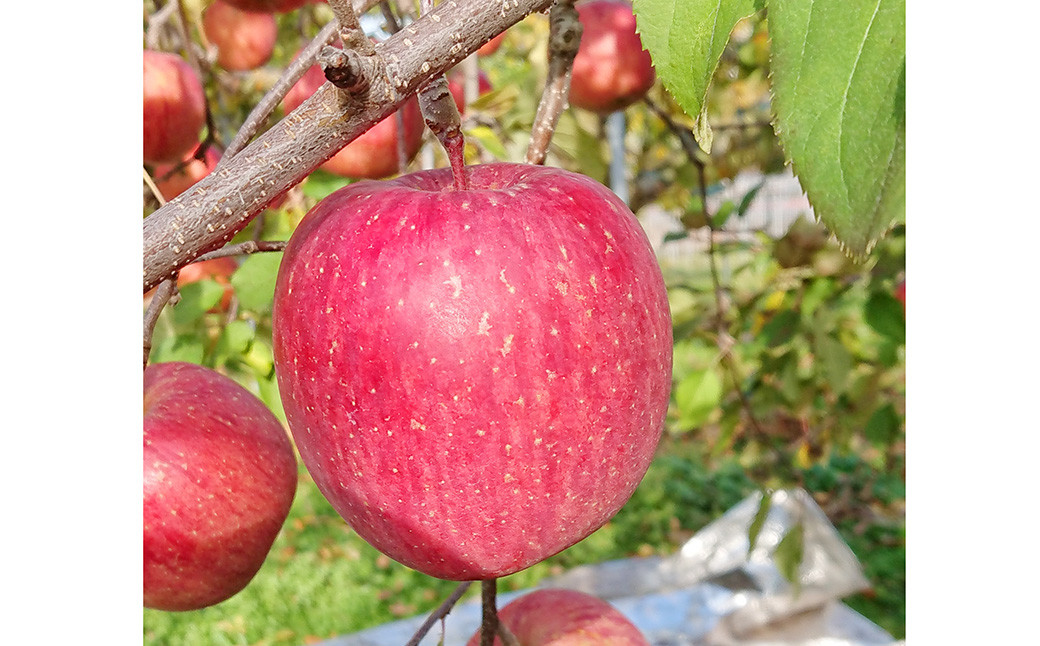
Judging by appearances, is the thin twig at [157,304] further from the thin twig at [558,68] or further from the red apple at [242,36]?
the red apple at [242,36]

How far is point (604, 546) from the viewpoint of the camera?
282 centimetres

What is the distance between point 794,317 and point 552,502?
1.19 metres

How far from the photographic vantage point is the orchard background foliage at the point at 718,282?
1.23ft

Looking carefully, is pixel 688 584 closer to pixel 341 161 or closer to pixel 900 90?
pixel 341 161

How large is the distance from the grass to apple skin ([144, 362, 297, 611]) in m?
1.71

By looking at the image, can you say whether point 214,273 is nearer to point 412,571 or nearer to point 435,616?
point 435,616

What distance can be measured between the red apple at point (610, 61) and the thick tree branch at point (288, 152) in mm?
945

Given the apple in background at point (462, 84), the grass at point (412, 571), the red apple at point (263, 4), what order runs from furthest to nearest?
the grass at point (412, 571) → the apple in background at point (462, 84) → the red apple at point (263, 4)

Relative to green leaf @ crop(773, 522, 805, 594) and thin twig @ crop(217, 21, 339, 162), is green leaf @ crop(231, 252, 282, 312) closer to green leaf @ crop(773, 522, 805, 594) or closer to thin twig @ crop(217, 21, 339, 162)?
thin twig @ crop(217, 21, 339, 162)

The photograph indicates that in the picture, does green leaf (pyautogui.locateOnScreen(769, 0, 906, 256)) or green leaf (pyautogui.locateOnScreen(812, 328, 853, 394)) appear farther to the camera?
green leaf (pyautogui.locateOnScreen(812, 328, 853, 394))

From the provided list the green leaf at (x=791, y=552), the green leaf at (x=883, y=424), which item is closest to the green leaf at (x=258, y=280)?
the green leaf at (x=791, y=552)

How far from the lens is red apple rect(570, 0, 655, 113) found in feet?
4.22

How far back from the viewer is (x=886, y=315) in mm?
1271

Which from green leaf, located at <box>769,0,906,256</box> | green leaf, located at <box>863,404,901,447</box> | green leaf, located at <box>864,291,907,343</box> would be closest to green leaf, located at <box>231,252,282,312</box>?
green leaf, located at <box>769,0,906,256</box>
